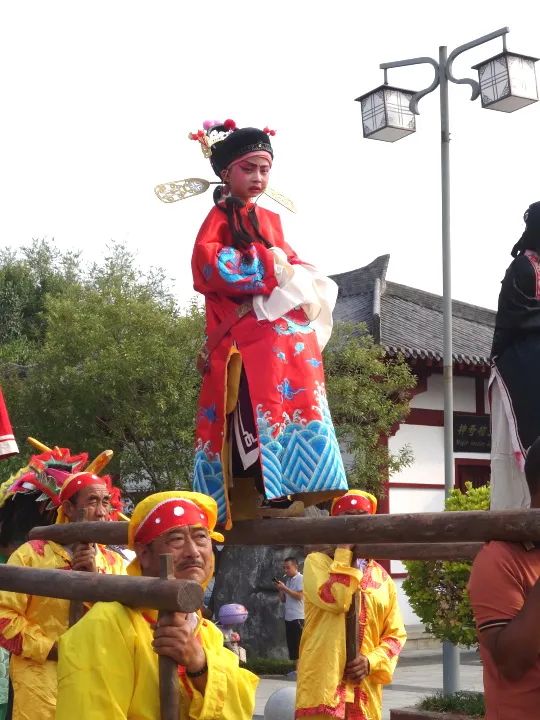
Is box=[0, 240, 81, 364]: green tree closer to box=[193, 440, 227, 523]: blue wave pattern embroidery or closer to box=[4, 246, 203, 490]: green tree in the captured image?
box=[4, 246, 203, 490]: green tree

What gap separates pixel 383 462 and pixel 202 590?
14.7 m

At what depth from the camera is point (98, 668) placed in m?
3.09

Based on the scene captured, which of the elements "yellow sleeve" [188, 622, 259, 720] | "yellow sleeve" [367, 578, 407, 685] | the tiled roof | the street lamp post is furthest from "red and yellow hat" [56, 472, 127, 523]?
the tiled roof

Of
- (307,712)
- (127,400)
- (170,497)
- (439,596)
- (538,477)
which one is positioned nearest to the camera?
(538,477)

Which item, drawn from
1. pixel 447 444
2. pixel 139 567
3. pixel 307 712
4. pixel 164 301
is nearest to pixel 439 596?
pixel 447 444

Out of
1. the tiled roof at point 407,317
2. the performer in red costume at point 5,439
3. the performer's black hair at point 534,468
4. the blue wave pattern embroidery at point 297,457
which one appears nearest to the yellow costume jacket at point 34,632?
the performer in red costume at point 5,439

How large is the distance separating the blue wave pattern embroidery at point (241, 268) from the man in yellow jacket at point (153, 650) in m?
1.74

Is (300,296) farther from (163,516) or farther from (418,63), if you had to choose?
(418,63)

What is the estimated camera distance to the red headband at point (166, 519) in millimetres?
3383

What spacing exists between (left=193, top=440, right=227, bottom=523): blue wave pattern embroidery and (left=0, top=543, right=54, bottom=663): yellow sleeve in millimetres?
838

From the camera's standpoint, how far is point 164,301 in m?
18.0

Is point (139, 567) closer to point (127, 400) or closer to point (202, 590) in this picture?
point (202, 590)

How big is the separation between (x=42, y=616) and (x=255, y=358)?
5.11 feet

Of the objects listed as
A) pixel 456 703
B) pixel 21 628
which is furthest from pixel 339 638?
pixel 456 703
